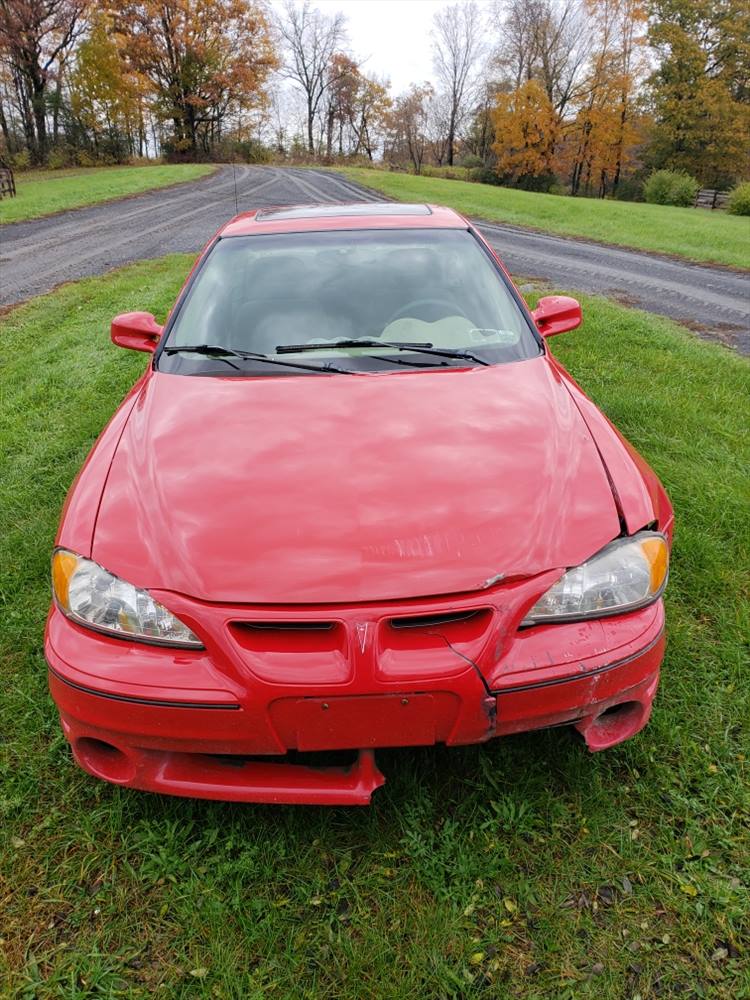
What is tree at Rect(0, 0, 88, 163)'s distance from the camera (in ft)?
104

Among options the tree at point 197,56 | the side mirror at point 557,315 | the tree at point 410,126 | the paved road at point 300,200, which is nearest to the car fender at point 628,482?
the side mirror at point 557,315

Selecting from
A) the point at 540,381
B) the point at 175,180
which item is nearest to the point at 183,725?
the point at 540,381

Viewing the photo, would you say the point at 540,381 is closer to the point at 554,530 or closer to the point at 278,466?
the point at 554,530

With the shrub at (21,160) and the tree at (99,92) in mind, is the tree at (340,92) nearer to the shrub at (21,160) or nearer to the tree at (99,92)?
the tree at (99,92)

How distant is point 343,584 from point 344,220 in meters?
2.27

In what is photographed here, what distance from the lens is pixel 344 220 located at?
126 inches

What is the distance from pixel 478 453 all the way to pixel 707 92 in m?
40.5

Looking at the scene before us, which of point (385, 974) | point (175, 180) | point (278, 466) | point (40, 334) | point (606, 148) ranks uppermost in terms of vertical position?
point (606, 148)

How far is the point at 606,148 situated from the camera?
36.6 meters

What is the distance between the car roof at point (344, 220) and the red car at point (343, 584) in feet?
4.07

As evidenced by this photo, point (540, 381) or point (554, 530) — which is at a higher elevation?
point (540, 381)

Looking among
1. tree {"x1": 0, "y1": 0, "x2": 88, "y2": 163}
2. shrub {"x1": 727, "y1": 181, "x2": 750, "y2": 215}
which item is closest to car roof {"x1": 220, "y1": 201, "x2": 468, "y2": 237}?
shrub {"x1": 727, "y1": 181, "x2": 750, "y2": 215}

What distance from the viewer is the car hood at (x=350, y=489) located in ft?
5.23

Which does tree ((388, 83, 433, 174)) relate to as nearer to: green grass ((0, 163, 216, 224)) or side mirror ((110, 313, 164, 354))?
green grass ((0, 163, 216, 224))
